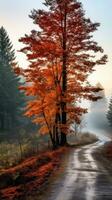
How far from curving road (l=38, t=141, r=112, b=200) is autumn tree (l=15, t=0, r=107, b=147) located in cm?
1519

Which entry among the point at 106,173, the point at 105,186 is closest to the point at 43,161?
the point at 106,173

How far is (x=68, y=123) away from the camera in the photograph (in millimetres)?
39531

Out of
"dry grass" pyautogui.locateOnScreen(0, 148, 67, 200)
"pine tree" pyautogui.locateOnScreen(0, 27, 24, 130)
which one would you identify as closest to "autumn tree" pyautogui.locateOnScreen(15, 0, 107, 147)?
"dry grass" pyautogui.locateOnScreen(0, 148, 67, 200)

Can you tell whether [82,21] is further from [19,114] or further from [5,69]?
[19,114]

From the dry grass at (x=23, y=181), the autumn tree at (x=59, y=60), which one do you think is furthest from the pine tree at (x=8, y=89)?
the dry grass at (x=23, y=181)

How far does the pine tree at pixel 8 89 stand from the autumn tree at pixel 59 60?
35536 millimetres

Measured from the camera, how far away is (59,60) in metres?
38.9

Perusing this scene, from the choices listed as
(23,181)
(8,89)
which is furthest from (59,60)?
(8,89)

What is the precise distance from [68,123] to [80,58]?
6282 millimetres

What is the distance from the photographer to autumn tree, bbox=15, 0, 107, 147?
37.9m

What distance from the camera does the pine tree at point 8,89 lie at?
7706cm

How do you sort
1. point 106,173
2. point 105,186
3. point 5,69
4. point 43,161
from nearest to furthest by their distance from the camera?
1. point 105,186
2. point 106,173
3. point 43,161
4. point 5,69

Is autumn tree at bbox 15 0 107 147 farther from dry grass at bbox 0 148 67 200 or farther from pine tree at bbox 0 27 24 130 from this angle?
pine tree at bbox 0 27 24 130

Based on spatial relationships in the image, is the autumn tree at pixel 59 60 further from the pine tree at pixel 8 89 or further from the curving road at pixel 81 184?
the pine tree at pixel 8 89
